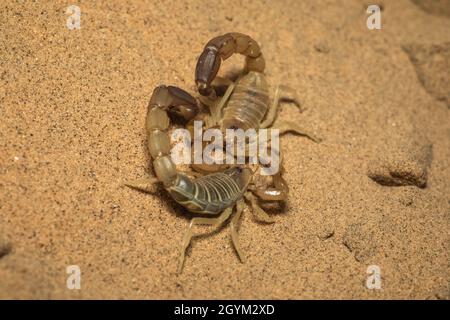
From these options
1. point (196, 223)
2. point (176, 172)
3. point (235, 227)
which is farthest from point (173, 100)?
point (235, 227)

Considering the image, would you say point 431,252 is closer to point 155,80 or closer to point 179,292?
point 179,292

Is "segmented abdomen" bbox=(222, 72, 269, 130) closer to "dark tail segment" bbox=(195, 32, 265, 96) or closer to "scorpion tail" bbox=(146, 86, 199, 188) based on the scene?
"dark tail segment" bbox=(195, 32, 265, 96)

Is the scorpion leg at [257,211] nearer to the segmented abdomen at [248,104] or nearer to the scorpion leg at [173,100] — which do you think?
the segmented abdomen at [248,104]

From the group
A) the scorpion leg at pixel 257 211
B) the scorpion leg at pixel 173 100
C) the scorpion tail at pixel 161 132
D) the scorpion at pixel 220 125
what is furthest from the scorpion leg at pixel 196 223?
the scorpion leg at pixel 173 100

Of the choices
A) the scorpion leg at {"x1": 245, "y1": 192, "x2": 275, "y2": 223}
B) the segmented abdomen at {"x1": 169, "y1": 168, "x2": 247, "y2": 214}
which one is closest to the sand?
the scorpion leg at {"x1": 245, "y1": 192, "x2": 275, "y2": 223}

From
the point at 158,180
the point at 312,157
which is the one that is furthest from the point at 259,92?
the point at 158,180
